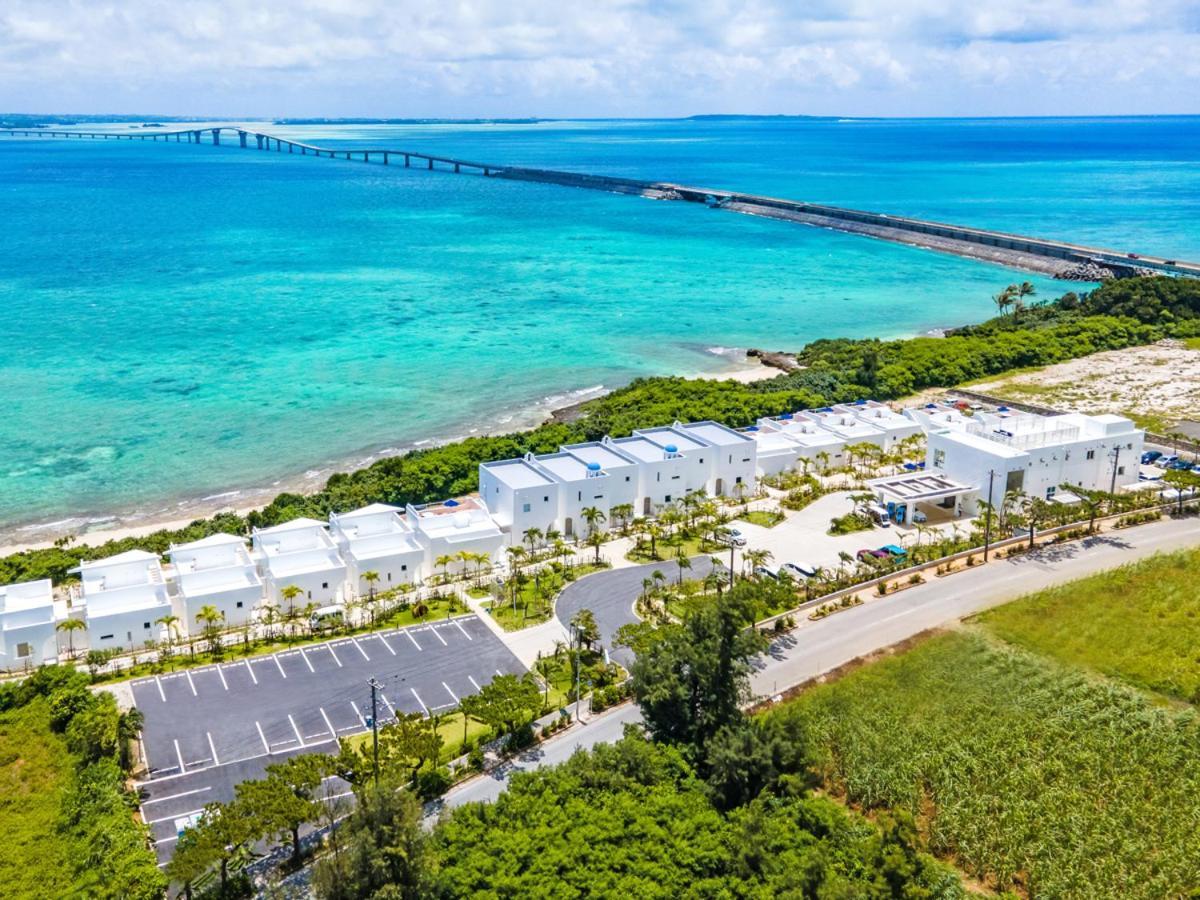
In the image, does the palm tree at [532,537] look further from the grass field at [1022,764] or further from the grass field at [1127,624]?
the grass field at [1127,624]

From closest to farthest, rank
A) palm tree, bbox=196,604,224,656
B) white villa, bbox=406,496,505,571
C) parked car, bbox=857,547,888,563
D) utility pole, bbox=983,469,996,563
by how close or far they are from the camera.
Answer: palm tree, bbox=196,604,224,656
utility pole, bbox=983,469,996,563
parked car, bbox=857,547,888,563
white villa, bbox=406,496,505,571

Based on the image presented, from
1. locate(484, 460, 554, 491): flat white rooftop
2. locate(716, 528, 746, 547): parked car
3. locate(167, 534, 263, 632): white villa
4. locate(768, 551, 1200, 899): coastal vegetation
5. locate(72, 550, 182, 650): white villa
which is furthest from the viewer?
locate(484, 460, 554, 491): flat white rooftop

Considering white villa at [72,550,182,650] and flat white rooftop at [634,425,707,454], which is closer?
white villa at [72,550,182,650]

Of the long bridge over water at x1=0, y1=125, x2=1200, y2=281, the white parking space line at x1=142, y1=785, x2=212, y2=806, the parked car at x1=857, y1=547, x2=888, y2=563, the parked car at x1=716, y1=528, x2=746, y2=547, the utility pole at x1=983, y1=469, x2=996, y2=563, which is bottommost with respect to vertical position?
the white parking space line at x1=142, y1=785, x2=212, y2=806

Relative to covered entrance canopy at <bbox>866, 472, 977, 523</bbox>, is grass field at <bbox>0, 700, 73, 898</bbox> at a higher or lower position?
lower

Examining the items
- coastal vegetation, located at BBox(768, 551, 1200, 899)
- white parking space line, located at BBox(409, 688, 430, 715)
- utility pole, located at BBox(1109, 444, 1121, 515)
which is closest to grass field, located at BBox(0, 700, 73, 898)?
white parking space line, located at BBox(409, 688, 430, 715)

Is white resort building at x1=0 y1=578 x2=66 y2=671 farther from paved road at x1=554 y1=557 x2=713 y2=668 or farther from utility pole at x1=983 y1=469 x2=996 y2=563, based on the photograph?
utility pole at x1=983 y1=469 x2=996 y2=563
